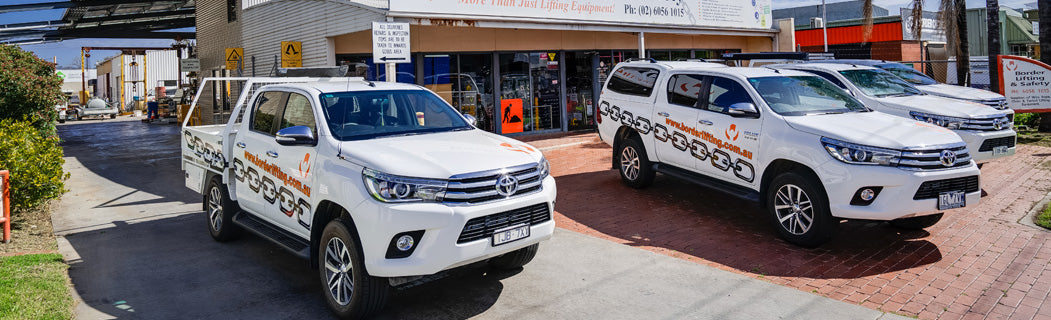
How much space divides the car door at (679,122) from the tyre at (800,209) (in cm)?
144

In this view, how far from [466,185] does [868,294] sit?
3379 mm

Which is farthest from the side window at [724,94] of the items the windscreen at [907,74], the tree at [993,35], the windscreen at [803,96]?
the tree at [993,35]

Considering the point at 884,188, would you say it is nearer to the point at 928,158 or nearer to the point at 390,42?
the point at 928,158

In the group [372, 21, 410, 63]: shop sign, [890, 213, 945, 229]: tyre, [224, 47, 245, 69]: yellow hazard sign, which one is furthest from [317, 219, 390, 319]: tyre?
[224, 47, 245, 69]: yellow hazard sign

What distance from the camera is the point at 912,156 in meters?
6.18

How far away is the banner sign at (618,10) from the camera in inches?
557

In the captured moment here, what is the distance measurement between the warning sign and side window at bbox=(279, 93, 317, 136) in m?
11.2

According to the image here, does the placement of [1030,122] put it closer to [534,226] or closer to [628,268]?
[628,268]

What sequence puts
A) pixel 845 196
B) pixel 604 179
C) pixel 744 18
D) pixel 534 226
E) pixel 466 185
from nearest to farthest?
pixel 466 185
pixel 534 226
pixel 845 196
pixel 604 179
pixel 744 18

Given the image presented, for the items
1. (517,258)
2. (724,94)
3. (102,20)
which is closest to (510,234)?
(517,258)

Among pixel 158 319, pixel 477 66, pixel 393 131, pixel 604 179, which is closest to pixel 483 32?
pixel 477 66

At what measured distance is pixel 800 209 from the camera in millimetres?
6723

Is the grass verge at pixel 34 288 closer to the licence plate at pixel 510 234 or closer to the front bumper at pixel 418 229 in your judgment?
the front bumper at pixel 418 229

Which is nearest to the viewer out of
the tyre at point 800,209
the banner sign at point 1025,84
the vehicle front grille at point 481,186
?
the vehicle front grille at point 481,186
